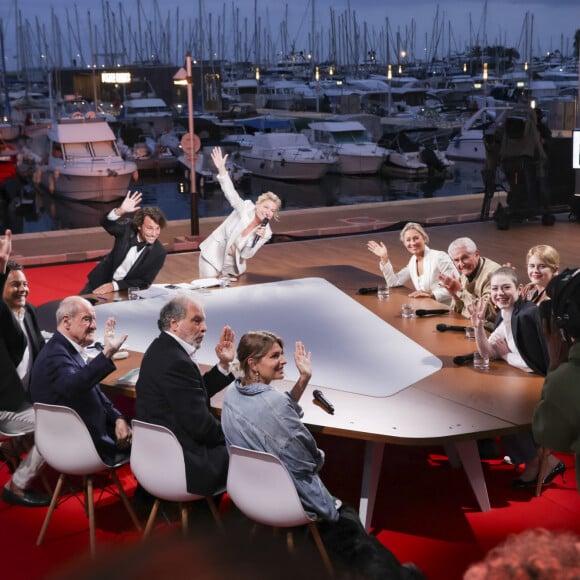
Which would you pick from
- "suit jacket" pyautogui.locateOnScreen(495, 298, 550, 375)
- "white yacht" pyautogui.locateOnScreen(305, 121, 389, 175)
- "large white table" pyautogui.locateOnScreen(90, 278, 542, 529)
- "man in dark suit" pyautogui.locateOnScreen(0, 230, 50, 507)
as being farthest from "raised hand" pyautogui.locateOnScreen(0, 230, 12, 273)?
"white yacht" pyautogui.locateOnScreen(305, 121, 389, 175)

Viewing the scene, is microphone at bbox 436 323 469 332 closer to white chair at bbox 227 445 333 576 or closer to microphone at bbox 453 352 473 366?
microphone at bbox 453 352 473 366

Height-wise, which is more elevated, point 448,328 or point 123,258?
point 123,258

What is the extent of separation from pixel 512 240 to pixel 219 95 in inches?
1083

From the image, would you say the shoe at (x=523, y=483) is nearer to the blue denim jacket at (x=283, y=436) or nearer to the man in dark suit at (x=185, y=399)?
the blue denim jacket at (x=283, y=436)

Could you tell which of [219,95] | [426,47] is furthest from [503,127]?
[426,47]

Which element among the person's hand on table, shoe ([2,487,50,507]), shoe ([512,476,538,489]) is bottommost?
shoe ([512,476,538,489])

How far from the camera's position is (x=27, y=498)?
446 centimetres

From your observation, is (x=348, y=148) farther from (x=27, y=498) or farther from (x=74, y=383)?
(x=74, y=383)

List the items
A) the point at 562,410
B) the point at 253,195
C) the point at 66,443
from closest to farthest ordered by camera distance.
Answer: the point at 562,410
the point at 66,443
the point at 253,195

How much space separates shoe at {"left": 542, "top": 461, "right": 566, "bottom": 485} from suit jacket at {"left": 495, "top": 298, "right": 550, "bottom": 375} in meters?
0.60

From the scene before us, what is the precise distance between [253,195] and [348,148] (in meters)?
3.22

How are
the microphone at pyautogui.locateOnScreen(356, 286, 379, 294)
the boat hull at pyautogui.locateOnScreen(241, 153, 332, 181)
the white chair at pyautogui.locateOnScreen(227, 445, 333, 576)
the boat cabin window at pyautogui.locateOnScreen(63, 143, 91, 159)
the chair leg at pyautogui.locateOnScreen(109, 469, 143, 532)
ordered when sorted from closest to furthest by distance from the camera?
the white chair at pyautogui.locateOnScreen(227, 445, 333, 576) < the chair leg at pyautogui.locateOnScreen(109, 469, 143, 532) < the microphone at pyautogui.locateOnScreen(356, 286, 379, 294) < the boat cabin window at pyautogui.locateOnScreen(63, 143, 91, 159) < the boat hull at pyautogui.locateOnScreen(241, 153, 332, 181)

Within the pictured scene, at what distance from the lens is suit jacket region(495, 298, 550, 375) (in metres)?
4.32

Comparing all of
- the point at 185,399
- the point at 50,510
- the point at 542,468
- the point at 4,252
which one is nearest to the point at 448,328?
the point at 542,468
